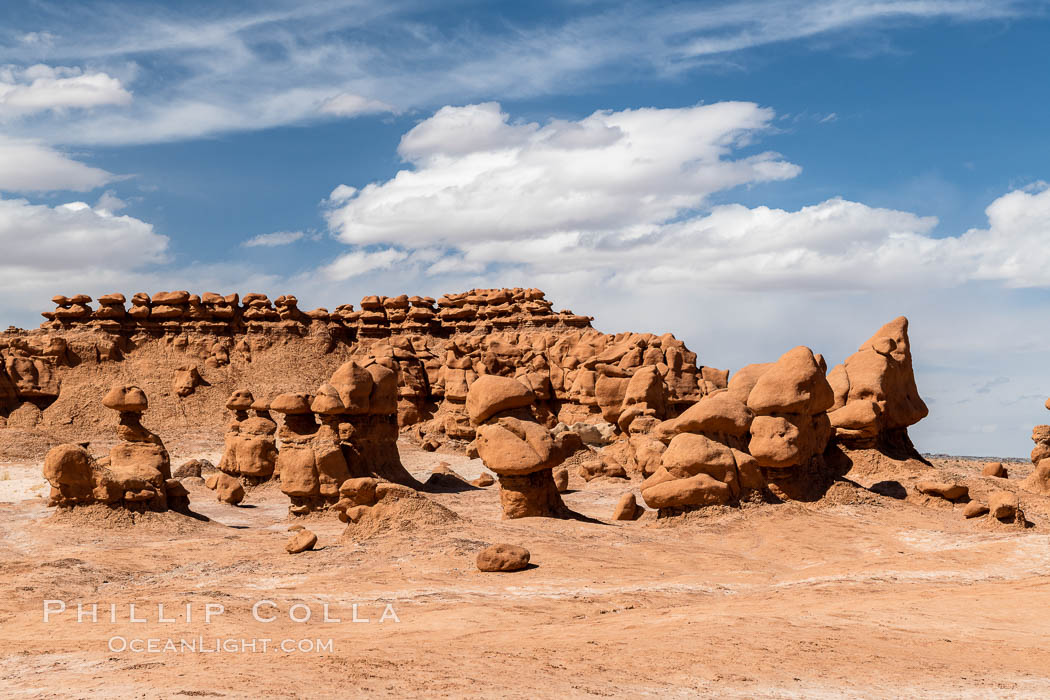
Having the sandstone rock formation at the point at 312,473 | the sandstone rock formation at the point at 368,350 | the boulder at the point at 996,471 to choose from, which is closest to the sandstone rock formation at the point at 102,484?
the sandstone rock formation at the point at 312,473

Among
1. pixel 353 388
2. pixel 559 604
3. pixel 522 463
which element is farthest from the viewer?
pixel 353 388

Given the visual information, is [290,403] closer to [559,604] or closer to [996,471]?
[559,604]

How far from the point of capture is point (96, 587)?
1434 cm

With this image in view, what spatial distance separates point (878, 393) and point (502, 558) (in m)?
13.9

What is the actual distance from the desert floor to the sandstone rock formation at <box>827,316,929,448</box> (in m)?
1.92

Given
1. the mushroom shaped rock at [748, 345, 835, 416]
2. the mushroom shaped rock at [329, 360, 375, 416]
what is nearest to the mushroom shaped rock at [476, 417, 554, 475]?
the mushroom shaped rock at [748, 345, 835, 416]

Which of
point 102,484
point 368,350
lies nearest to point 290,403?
point 102,484

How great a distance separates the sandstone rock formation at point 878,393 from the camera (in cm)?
2367

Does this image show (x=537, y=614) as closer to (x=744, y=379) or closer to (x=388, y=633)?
(x=388, y=633)

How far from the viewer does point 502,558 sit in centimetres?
1431

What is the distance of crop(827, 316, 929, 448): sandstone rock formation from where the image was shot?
77.7 ft

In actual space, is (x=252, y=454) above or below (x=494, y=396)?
below

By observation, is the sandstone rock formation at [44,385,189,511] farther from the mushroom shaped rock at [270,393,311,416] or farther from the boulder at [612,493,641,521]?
the boulder at [612,493,641,521]

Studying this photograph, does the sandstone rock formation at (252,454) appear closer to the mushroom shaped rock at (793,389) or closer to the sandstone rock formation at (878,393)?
the mushroom shaped rock at (793,389)
